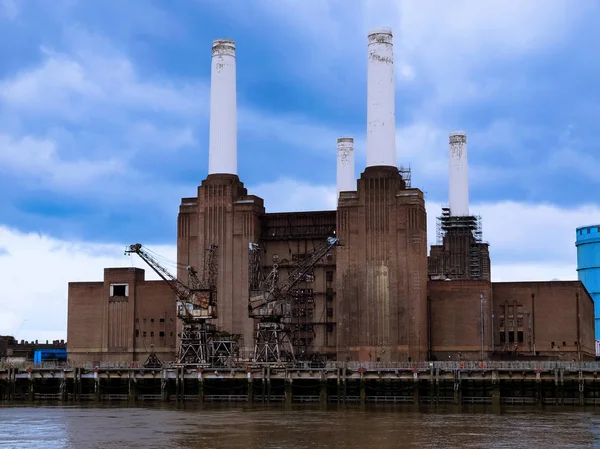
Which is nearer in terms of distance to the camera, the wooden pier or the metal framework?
the wooden pier

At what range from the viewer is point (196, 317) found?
356ft

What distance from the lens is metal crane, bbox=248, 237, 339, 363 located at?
105 m

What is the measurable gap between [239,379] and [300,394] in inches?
229

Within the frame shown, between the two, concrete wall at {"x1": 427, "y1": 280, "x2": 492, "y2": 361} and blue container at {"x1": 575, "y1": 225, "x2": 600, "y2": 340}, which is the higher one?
blue container at {"x1": 575, "y1": 225, "x2": 600, "y2": 340}

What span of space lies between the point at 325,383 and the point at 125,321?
36.7m

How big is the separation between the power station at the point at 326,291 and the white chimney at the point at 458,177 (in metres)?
17.9

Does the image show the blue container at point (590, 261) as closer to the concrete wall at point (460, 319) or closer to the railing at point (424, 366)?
the concrete wall at point (460, 319)

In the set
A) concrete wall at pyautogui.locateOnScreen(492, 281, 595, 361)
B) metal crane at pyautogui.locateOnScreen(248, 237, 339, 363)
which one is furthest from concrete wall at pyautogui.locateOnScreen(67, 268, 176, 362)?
concrete wall at pyautogui.locateOnScreen(492, 281, 595, 361)

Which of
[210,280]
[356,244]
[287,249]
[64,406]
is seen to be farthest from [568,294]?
[64,406]

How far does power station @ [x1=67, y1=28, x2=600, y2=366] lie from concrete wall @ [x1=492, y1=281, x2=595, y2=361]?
11cm

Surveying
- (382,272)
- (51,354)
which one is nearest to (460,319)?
(382,272)

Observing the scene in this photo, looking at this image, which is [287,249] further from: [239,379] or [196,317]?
[239,379]

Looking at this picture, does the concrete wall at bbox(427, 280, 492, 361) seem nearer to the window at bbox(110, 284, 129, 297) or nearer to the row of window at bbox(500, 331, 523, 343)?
the row of window at bbox(500, 331, 523, 343)

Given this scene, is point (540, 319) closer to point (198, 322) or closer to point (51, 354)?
point (198, 322)
